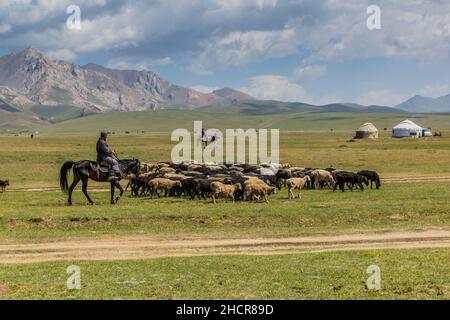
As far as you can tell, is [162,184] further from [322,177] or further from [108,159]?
[322,177]

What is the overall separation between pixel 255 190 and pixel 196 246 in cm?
1054

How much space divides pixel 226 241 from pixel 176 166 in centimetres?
2350

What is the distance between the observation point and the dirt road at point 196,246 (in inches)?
700

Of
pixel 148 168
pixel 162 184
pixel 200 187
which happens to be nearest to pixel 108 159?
pixel 162 184

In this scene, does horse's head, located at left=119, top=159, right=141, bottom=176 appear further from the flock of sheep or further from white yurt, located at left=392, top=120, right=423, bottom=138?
white yurt, located at left=392, top=120, right=423, bottom=138

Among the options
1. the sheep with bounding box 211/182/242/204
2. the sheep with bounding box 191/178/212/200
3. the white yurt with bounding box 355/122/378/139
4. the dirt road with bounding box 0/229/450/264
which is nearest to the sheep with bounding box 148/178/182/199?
the sheep with bounding box 191/178/212/200

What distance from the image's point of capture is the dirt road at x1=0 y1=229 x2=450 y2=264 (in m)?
17.8

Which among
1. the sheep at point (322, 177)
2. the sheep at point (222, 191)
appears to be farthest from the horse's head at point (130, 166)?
the sheep at point (322, 177)

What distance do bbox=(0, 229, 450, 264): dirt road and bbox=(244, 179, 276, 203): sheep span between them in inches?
349

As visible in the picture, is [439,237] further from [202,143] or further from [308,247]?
[202,143]

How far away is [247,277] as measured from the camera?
13.9m

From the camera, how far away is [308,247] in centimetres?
1914

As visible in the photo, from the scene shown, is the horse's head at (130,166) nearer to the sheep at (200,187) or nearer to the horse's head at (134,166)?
the horse's head at (134,166)
